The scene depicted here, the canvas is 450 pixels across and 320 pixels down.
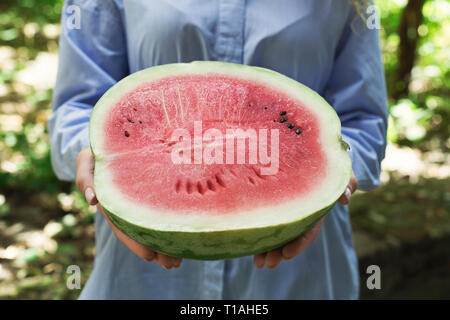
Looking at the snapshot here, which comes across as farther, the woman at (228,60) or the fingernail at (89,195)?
the woman at (228,60)

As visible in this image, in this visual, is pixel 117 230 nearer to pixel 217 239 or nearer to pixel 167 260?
pixel 167 260

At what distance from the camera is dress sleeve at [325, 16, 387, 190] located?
1.30 meters

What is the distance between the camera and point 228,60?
1247 millimetres

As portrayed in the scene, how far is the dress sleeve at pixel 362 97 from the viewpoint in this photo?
51.4 inches

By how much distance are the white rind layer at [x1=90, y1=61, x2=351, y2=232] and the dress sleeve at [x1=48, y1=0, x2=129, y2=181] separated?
0.72 ft

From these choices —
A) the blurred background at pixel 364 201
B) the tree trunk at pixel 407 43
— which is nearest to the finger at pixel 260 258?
the blurred background at pixel 364 201

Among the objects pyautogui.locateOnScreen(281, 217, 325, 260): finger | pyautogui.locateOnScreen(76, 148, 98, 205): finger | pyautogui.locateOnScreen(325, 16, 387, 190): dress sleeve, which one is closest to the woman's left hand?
pyautogui.locateOnScreen(281, 217, 325, 260): finger

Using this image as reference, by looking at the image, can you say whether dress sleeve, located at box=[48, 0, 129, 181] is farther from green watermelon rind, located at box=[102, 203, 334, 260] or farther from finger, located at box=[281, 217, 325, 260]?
finger, located at box=[281, 217, 325, 260]

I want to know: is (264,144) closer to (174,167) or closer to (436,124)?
(174,167)

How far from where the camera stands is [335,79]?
1374mm

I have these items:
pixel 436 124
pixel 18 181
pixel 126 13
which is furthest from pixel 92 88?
pixel 436 124

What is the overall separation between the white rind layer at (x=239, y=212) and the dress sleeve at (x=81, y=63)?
0.22 m

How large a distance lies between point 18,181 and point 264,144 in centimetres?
229

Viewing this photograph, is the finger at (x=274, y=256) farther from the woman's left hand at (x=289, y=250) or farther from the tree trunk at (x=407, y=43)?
the tree trunk at (x=407, y=43)
